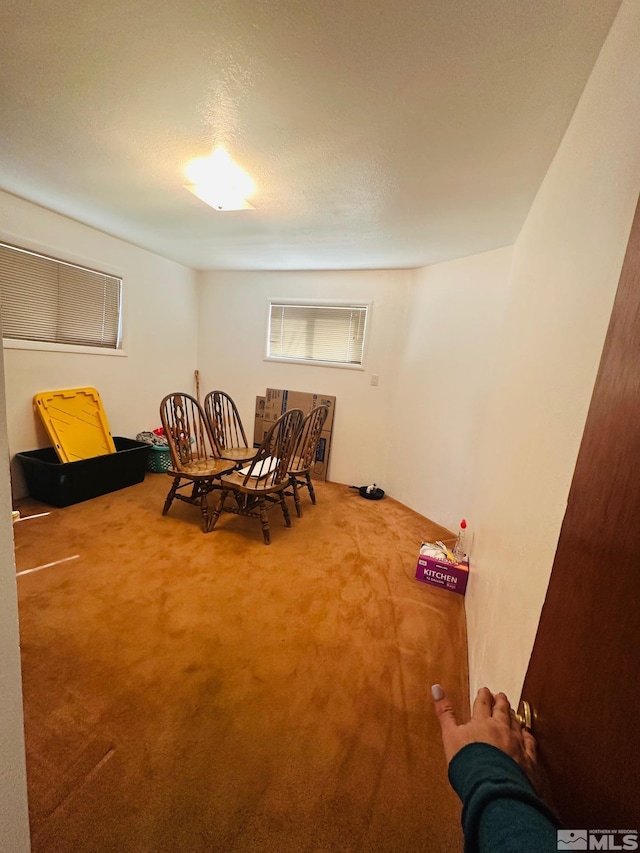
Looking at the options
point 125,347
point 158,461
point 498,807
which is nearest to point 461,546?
point 498,807

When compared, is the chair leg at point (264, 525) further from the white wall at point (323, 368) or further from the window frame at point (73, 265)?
the window frame at point (73, 265)

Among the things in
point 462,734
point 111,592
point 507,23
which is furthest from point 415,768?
point 507,23

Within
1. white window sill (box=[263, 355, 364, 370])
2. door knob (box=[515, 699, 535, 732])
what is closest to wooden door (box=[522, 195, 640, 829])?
door knob (box=[515, 699, 535, 732])

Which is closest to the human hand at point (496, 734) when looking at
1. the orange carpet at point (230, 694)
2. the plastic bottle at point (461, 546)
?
the orange carpet at point (230, 694)

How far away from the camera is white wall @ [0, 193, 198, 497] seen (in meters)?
2.57

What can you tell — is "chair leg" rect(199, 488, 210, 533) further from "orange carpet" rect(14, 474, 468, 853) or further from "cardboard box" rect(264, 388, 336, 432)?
"cardboard box" rect(264, 388, 336, 432)

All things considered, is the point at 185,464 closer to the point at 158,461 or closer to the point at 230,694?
the point at 158,461

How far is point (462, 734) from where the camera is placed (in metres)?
0.59

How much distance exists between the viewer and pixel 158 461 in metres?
3.61

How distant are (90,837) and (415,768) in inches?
38.9

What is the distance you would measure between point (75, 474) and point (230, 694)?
2266 mm

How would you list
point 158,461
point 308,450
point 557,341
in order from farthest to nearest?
point 158,461
point 308,450
point 557,341

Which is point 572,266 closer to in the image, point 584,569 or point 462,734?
point 584,569

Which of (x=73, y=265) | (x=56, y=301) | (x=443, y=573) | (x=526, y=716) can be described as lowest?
(x=443, y=573)
